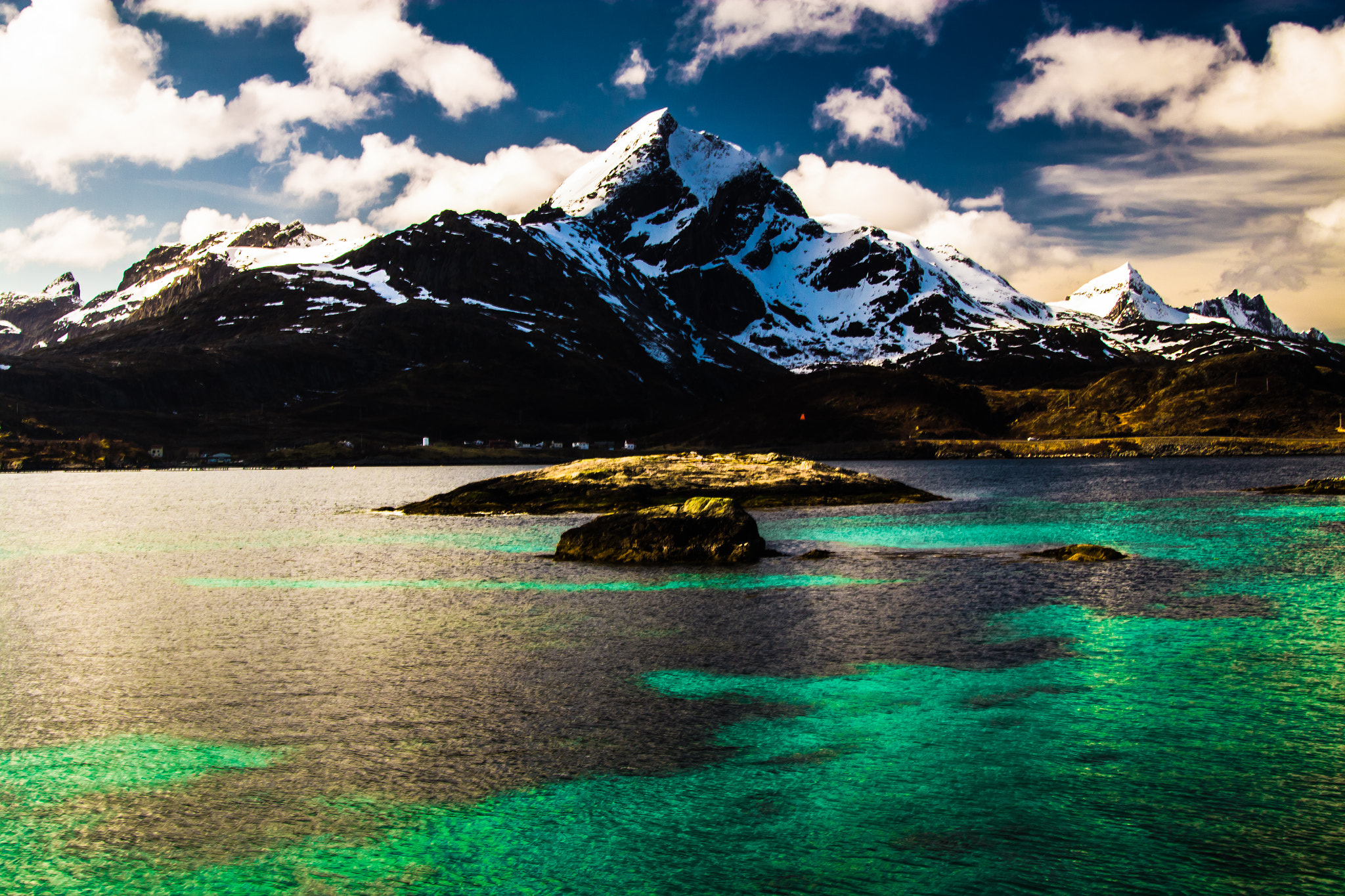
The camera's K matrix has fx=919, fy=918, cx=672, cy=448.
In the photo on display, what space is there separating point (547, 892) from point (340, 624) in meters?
21.9

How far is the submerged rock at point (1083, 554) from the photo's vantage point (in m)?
46.8

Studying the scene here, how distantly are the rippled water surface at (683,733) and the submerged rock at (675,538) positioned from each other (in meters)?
5.73

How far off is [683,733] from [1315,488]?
108 metres

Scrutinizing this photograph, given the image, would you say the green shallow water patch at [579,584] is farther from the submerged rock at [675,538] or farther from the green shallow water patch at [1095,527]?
the green shallow water patch at [1095,527]

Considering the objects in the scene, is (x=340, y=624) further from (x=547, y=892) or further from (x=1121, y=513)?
(x=1121, y=513)

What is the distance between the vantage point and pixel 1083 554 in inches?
1864

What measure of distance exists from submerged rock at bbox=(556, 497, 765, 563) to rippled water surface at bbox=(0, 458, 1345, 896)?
5725mm

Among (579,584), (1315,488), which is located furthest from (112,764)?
(1315,488)

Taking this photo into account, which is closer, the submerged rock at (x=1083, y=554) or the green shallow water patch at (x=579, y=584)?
the green shallow water patch at (x=579, y=584)

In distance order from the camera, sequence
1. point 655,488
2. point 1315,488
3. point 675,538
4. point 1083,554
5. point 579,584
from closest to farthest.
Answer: point 579,584 → point 1083,554 → point 675,538 → point 655,488 → point 1315,488

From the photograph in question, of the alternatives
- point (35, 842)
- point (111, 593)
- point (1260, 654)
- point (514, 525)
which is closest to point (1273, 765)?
point (1260, 654)

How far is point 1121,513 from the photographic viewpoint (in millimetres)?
80438

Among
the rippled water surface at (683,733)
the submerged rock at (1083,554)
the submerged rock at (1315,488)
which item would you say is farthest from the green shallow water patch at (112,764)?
the submerged rock at (1315,488)

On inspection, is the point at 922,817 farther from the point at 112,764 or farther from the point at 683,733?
the point at 112,764
